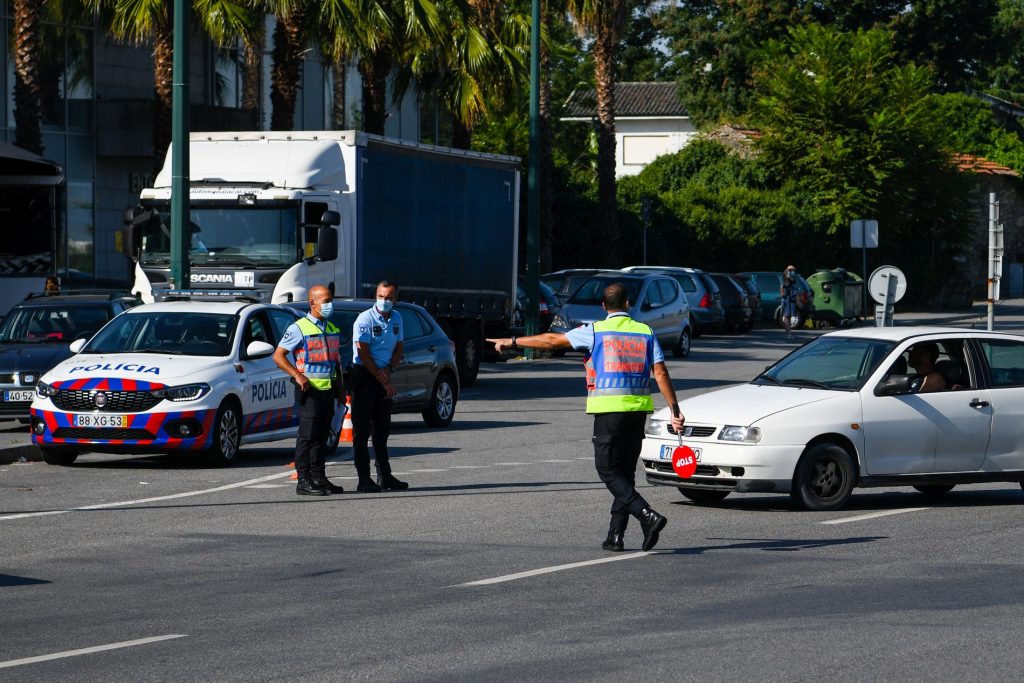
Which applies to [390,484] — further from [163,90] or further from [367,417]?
[163,90]

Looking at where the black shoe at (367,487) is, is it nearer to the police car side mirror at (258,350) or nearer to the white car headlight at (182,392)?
the white car headlight at (182,392)

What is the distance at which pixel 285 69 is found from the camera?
3294 cm

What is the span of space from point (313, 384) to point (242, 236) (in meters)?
10.1

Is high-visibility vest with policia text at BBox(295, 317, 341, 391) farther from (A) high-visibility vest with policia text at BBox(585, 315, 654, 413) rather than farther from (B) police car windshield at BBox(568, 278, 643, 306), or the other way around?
(B) police car windshield at BBox(568, 278, 643, 306)

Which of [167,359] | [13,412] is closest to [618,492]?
[167,359]

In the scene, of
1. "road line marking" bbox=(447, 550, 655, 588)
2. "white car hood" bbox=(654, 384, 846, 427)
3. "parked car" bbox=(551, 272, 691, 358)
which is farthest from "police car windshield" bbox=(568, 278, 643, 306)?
"road line marking" bbox=(447, 550, 655, 588)

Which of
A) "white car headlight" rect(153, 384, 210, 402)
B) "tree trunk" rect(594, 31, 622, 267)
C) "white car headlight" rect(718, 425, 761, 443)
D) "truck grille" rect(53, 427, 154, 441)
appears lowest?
"truck grille" rect(53, 427, 154, 441)

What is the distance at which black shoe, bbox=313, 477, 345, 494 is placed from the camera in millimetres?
14000

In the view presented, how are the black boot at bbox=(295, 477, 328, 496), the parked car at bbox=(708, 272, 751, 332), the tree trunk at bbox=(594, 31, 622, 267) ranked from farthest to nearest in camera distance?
the tree trunk at bbox=(594, 31, 622, 267), the parked car at bbox=(708, 272, 751, 332), the black boot at bbox=(295, 477, 328, 496)

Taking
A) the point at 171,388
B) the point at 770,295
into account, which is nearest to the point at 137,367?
the point at 171,388

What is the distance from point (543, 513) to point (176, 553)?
10.3 ft

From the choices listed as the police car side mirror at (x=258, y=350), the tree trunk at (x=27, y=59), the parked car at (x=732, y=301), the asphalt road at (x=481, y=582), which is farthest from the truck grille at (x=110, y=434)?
the parked car at (x=732, y=301)

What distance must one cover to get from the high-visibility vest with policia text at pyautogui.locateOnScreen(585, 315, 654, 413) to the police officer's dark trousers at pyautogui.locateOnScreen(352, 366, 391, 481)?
12.4ft

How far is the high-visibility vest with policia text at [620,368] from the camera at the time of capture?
10750mm
